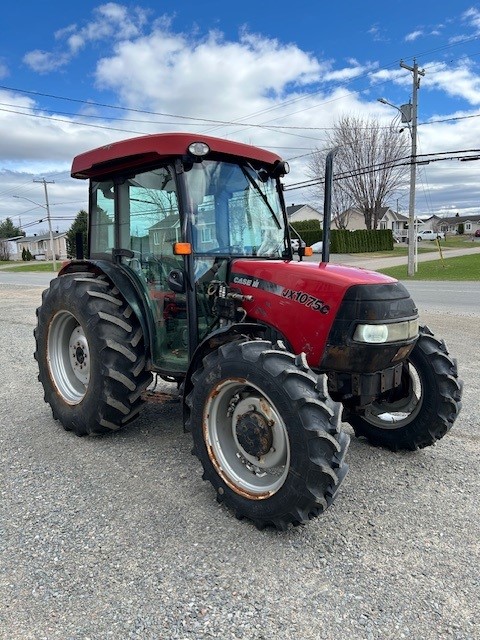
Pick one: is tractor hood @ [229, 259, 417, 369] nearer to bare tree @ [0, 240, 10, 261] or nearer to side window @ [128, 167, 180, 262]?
side window @ [128, 167, 180, 262]

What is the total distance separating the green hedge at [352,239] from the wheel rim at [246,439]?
37.6m

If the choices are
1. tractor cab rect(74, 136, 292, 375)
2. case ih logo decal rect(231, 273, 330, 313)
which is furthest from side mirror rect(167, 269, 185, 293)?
case ih logo decal rect(231, 273, 330, 313)

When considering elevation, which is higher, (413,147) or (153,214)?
(413,147)

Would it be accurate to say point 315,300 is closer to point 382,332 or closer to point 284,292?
point 284,292

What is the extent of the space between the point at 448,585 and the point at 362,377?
1.19 metres

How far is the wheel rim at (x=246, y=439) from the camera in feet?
9.49

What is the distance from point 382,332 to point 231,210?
1.46 meters

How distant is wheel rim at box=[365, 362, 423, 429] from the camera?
3752mm

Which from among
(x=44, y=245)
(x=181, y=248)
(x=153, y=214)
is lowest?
(x=181, y=248)

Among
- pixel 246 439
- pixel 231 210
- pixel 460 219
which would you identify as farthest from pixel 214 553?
pixel 460 219

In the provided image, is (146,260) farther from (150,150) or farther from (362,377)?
(362,377)

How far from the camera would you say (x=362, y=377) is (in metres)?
3.15

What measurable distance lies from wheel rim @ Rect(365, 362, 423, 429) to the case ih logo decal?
3.59ft

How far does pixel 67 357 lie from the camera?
4605 mm
